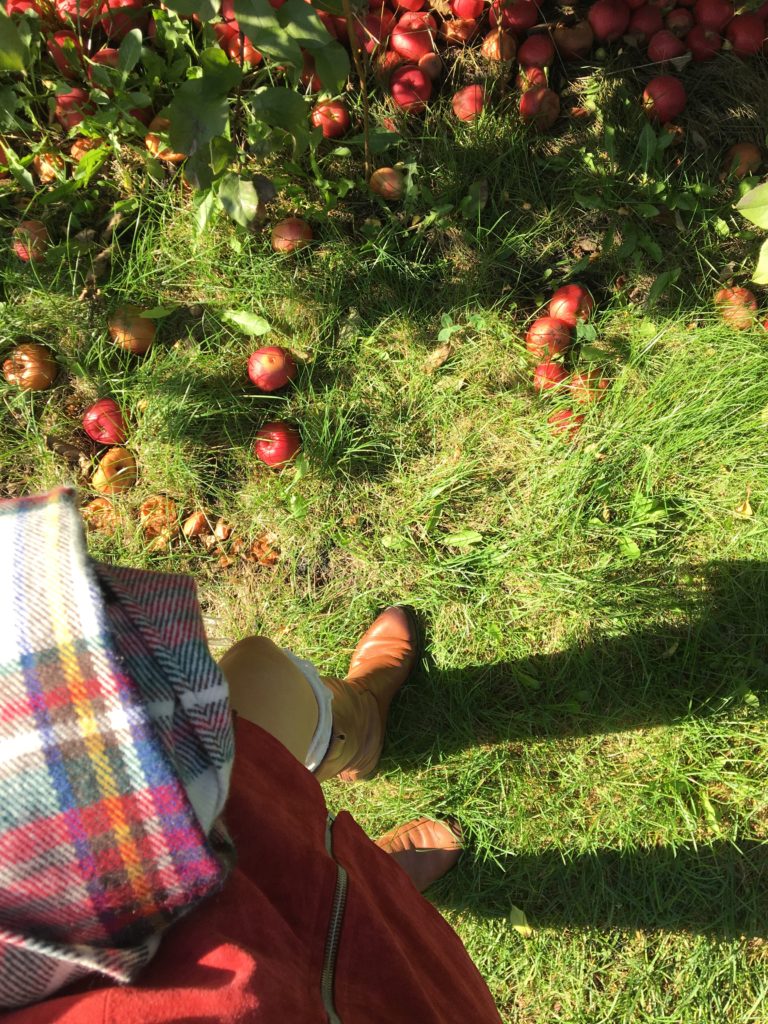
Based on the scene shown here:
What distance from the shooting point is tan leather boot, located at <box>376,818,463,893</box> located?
1.99 metres

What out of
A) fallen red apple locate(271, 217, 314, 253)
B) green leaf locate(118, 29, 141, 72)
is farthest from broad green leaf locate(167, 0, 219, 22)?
fallen red apple locate(271, 217, 314, 253)

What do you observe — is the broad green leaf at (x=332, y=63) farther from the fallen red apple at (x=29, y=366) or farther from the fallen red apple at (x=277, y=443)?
the fallen red apple at (x=29, y=366)

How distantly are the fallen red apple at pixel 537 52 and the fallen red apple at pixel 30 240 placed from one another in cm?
156

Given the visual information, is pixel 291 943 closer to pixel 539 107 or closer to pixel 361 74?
pixel 361 74

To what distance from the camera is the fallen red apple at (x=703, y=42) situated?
7.20ft

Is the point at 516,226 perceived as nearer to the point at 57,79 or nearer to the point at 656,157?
the point at 656,157

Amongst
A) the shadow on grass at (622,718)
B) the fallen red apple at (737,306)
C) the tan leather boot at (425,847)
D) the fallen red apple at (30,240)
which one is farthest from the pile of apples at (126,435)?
the fallen red apple at (737,306)

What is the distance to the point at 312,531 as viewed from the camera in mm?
2232

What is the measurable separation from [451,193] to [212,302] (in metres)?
0.81

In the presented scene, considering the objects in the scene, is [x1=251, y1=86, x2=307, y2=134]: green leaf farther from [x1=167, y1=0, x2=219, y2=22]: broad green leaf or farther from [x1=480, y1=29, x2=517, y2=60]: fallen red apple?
[x1=480, y1=29, x2=517, y2=60]: fallen red apple

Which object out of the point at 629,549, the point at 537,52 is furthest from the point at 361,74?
the point at 629,549

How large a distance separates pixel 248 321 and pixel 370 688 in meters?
1.15

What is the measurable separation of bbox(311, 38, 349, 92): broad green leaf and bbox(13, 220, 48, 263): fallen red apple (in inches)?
46.3

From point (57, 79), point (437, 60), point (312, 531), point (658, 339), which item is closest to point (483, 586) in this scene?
point (312, 531)
